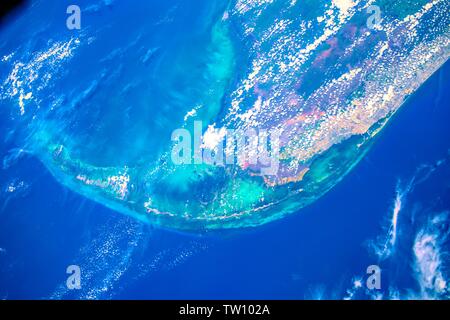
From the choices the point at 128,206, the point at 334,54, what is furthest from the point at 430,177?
the point at 128,206

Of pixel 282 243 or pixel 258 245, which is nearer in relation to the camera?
pixel 282 243

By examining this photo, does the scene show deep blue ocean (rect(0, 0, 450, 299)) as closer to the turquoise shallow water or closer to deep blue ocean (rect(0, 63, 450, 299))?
deep blue ocean (rect(0, 63, 450, 299))

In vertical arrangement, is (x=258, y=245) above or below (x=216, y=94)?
below

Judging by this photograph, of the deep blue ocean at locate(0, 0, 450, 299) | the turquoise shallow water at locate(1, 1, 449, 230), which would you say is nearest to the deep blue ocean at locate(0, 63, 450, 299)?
the deep blue ocean at locate(0, 0, 450, 299)

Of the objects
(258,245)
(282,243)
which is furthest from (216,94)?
(282,243)

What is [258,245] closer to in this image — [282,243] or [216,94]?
[282,243]

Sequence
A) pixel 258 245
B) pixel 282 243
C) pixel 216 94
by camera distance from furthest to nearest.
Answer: pixel 216 94, pixel 258 245, pixel 282 243

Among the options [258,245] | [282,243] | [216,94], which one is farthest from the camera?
[216,94]
